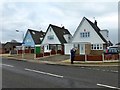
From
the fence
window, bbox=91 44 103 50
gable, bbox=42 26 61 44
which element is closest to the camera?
the fence

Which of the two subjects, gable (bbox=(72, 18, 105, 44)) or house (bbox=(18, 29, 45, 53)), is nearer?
gable (bbox=(72, 18, 105, 44))

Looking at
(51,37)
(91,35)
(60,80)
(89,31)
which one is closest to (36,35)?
(51,37)

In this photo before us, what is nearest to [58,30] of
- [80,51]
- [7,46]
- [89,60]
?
[80,51]

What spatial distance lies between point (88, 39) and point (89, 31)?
152 centimetres

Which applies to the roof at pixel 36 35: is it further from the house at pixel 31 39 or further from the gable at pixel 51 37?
the gable at pixel 51 37

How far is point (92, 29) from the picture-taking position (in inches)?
1670

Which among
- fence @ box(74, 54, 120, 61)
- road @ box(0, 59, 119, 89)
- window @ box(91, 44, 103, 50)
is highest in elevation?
window @ box(91, 44, 103, 50)

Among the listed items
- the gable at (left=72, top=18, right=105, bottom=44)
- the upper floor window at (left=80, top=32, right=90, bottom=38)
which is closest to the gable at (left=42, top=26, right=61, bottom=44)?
the gable at (left=72, top=18, right=105, bottom=44)

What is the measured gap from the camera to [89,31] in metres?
42.8

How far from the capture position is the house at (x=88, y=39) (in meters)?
41.9

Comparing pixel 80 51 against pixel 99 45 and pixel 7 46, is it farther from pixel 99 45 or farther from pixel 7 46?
pixel 7 46

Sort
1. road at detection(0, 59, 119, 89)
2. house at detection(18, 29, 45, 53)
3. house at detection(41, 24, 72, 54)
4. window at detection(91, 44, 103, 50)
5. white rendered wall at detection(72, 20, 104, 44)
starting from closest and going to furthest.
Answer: road at detection(0, 59, 119, 89), window at detection(91, 44, 103, 50), white rendered wall at detection(72, 20, 104, 44), house at detection(41, 24, 72, 54), house at detection(18, 29, 45, 53)

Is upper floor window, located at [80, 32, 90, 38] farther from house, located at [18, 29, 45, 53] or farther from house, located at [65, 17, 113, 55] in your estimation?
house, located at [18, 29, 45, 53]

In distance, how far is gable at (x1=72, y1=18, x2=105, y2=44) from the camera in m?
42.2
